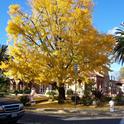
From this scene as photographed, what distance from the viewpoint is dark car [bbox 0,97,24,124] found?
54.7 ft

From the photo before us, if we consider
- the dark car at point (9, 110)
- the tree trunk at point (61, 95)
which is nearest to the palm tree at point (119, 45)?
the tree trunk at point (61, 95)

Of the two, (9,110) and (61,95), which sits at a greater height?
(61,95)

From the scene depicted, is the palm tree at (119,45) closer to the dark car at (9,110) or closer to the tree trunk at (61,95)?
the tree trunk at (61,95)

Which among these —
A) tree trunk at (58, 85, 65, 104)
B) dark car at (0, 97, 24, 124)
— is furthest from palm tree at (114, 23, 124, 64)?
dark car at (0, 97, 24, 124)

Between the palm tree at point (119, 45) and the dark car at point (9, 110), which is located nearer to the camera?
the dark car at point (9, 110)

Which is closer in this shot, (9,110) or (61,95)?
(9,110)

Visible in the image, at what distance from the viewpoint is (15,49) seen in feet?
116

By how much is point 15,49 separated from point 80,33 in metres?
5.83

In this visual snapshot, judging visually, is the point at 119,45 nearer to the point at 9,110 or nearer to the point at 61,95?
the point at 61,95

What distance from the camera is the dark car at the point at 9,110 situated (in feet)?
54.7

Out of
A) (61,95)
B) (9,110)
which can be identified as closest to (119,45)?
(61,95)

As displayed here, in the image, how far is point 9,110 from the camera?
16938 millimetres

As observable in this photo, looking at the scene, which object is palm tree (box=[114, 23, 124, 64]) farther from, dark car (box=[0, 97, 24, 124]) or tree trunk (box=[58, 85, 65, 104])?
dark car (box=[0, 97, 24, 124])

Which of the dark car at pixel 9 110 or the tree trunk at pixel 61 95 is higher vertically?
the tree trunk at pixel 61 95
